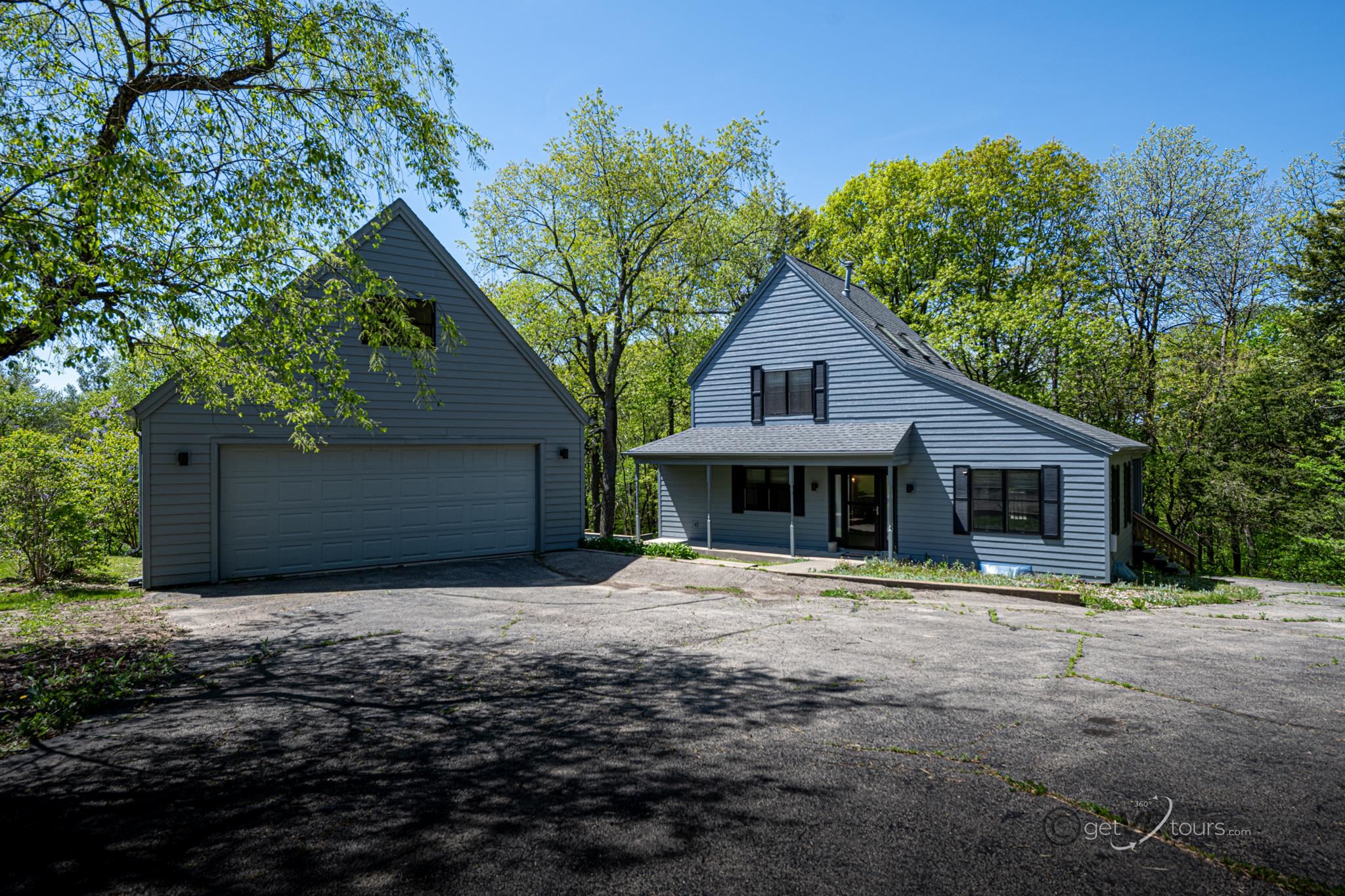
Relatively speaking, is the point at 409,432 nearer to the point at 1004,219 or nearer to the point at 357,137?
the point at 357,137

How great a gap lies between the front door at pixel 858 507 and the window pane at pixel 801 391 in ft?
6.24

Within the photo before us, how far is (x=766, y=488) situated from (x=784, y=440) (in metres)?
1.60

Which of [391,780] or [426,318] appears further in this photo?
[426,318]

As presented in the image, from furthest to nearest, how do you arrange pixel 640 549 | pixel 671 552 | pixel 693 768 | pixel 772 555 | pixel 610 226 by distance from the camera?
1. pixel 610 226
2. pixel 772 555
3. pixel 640 549
4. pixel 671 552
5. pixel 693 768

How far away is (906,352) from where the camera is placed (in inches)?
677

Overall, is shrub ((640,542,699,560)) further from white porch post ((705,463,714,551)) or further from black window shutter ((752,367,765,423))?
black window shutter ((752,367,765,423))

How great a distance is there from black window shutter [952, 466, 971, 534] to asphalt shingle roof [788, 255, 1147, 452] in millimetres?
1664

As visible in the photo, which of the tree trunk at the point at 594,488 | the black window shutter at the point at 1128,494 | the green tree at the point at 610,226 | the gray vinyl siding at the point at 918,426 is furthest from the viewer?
the tree trunk at the point at 594,488

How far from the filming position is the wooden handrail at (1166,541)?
1791 cm

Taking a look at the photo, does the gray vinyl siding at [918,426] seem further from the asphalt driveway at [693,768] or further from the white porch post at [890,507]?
the asphalt driveway at [693,768]

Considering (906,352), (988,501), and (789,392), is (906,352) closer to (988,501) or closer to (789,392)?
(789,392)

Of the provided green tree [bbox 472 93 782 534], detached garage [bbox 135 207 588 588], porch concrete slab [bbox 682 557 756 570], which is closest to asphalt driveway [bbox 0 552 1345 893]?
detached garage [bbox 135 207 588 588]

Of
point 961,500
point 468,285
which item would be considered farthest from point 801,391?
point 468,285

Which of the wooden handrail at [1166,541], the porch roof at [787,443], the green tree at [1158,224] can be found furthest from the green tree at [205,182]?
the green tree at [1158,224]
